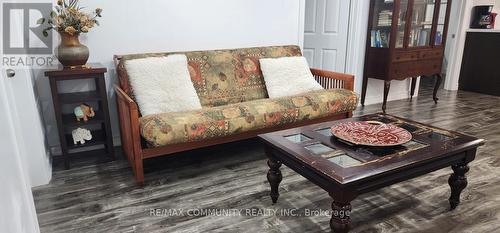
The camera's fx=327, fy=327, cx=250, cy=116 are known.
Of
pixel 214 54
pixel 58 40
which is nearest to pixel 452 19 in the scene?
pixel 214 54

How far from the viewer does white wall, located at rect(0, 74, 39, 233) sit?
98 centimetres

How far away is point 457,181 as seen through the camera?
71.3 inches

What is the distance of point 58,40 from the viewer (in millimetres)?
2551

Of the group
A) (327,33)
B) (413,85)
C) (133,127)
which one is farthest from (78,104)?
(413,85)

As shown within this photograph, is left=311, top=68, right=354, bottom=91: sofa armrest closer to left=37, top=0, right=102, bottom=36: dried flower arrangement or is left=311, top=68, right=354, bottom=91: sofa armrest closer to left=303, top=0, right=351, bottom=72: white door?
left=303, top=0, right=351, bottom=72: white door

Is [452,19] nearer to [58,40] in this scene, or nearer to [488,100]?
[488,100]

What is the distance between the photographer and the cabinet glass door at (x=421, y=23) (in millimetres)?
3934

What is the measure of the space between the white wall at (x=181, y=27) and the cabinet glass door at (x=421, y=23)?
1.49 meters

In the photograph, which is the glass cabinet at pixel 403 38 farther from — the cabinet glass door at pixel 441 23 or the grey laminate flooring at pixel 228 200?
the grey laminate flooring at pixel 228 200

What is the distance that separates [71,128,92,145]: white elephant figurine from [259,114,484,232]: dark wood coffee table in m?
1.46

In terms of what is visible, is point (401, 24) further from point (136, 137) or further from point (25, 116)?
point (25, 116)

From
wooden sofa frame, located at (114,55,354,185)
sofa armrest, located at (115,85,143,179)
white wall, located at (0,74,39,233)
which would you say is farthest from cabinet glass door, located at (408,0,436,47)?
white wall, located at (0,74,39,233)

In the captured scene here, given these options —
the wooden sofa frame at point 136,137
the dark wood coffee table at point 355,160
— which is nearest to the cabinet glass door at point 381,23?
the wooden sofa frame at point 136,137

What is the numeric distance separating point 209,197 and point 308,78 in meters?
1.53
